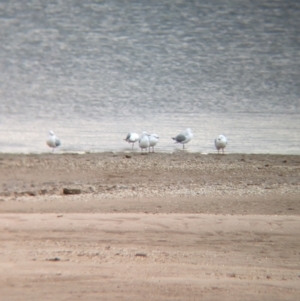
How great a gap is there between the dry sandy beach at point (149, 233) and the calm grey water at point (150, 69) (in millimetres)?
4435

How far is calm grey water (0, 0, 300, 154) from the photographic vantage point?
1504 cm

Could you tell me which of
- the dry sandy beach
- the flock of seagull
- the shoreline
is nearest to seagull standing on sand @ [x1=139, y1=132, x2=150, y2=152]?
the flock of seagull

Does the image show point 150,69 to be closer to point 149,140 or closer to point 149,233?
point 149,140

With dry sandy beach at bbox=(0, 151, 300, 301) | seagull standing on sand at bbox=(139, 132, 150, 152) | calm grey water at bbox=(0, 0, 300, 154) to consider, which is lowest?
dry sandy beach at bbox=(0, 151, 300, 301)

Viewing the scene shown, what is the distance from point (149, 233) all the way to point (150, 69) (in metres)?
12.9

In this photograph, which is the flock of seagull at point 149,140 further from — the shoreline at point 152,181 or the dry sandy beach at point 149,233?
the dry sandy beach at point 149,233

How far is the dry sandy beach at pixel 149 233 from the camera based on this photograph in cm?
466

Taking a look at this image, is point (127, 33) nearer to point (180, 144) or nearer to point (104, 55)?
point (104, 55)

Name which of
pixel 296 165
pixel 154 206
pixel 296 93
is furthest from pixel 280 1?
pixel 154 206

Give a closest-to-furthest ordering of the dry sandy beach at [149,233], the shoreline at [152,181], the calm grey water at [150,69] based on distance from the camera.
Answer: the dry sandy beach at [149,233]
the shoreline at [152,181]
the calm grey water at [150,69]

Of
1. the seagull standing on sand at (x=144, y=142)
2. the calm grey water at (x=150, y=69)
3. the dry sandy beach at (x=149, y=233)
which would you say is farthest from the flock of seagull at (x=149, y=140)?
the dry sandy beach at (x=149, y=233)

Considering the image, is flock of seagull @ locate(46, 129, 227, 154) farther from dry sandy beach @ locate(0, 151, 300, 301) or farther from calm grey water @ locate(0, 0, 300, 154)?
dry sandy beach @ locate(0, 151, 300, 301)

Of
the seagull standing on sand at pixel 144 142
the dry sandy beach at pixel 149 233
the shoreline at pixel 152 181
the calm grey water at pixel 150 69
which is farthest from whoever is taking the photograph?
the calm grey water at pixel 150 69

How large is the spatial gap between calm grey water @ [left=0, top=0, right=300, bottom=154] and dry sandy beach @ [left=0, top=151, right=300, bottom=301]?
175 inches
